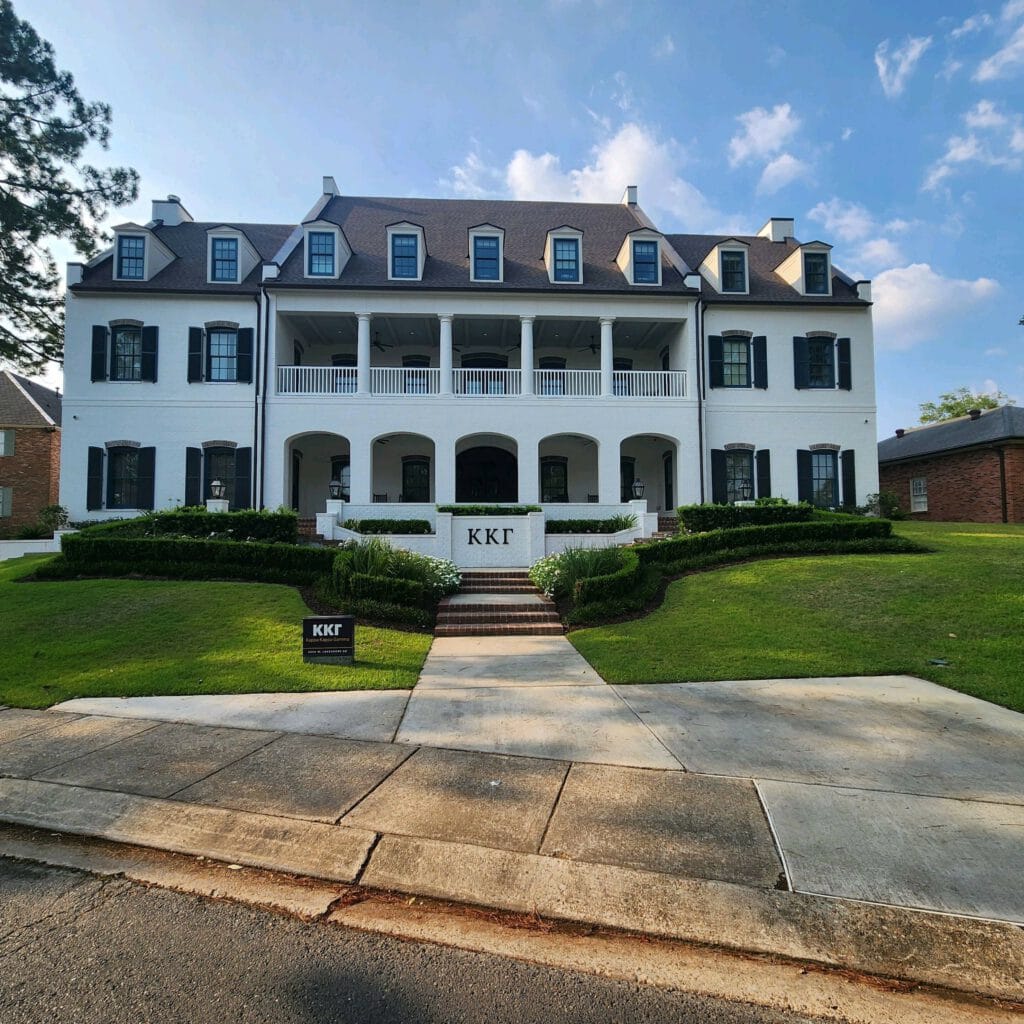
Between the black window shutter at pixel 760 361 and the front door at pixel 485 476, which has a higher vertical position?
the black window shutter at pixel 760 361

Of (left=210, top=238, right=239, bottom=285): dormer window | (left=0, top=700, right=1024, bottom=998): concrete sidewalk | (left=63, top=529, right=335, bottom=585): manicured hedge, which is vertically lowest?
(left=0, top=700, right=1024, bottom=998): concrete sidewalk

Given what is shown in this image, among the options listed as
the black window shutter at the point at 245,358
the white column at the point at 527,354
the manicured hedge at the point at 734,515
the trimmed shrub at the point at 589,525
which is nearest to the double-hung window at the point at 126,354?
the black window shutter at the point at 245,358

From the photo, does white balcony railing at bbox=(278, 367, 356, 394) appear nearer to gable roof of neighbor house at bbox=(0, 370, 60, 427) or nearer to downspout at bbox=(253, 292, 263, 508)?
downspout at bbox=(253, 292, 263, 508)

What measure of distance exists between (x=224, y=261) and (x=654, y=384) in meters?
15.0

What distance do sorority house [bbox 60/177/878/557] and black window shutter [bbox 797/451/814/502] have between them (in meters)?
0.07

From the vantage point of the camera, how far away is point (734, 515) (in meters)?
14.9

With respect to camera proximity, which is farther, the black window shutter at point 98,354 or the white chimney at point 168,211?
the white chimney at point 168,211

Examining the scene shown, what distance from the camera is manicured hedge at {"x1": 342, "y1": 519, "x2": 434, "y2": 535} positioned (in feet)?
51.6

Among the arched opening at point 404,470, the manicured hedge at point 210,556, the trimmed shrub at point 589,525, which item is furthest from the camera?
the arched opening at point 404,470

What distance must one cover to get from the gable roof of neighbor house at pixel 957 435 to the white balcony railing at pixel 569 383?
1549 centimetres

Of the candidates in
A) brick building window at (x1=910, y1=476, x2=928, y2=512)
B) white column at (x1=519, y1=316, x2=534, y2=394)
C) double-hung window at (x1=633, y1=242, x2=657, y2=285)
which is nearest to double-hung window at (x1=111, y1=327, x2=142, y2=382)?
white column at (x1=519, y1=316, x2=534, y2=394)

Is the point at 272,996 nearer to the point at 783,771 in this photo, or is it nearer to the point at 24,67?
the point at 783,771

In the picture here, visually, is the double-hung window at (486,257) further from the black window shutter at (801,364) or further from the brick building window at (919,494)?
the brick building window at (919,494)

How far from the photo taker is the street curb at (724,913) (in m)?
2.43
